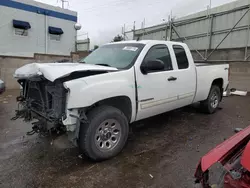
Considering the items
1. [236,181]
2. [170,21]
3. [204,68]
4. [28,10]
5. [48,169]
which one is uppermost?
[28,10]

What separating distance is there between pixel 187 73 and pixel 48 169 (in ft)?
11.4

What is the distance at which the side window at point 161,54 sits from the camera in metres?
4.20

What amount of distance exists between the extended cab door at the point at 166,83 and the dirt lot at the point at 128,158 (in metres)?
0.65

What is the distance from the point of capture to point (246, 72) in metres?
10.1

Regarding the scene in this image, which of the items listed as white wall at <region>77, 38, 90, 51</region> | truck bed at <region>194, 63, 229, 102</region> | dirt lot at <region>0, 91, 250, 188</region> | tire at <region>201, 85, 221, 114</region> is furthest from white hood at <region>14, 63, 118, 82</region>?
white wall at <region>77, 38, 90, 51</region>

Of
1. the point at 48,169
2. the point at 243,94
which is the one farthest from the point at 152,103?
the point at 243,94

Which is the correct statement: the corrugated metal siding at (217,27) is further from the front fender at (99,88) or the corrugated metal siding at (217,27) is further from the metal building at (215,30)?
the front fender at (99,88)

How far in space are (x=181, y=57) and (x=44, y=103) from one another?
10.5 ft

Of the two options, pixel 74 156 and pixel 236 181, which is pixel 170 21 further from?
pixel 236 181

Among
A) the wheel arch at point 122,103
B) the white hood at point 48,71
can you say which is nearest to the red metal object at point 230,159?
the wheel arch at point 122,103

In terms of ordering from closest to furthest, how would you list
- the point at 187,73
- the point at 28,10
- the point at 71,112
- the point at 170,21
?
1. the point at 71,112
2. the point at 187,73
3. the point at 170,21
4. the point at 28,10

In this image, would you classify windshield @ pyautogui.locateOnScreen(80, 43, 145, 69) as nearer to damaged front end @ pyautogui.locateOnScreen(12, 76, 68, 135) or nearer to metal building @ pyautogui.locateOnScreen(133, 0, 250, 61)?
damaged front end @ pyautogui.locateOnScreen(12, 76, 68, 135)

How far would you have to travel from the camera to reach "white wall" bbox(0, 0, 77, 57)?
16062mm

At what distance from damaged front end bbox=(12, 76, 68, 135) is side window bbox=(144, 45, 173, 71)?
1.88 metres
